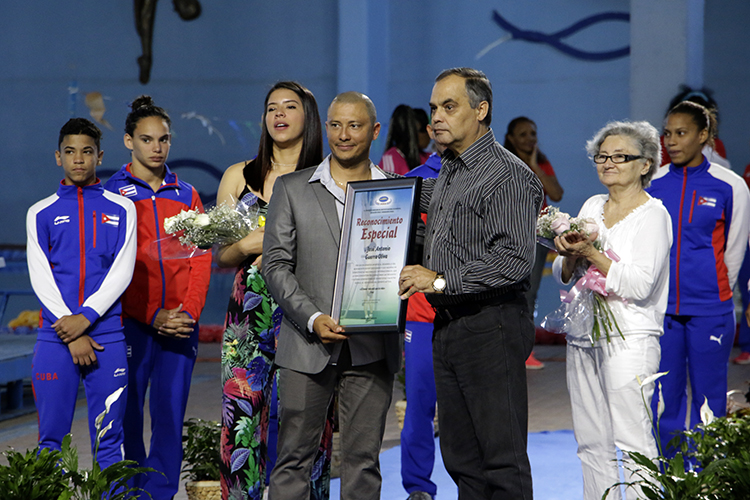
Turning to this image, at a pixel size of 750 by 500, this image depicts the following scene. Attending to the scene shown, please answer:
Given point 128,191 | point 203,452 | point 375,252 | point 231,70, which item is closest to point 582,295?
point 375,252

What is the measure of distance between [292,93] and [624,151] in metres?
1.27

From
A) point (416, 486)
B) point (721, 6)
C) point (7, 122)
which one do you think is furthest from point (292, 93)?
point (7, 122)

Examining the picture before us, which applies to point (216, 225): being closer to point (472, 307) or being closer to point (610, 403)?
point (472, 307)

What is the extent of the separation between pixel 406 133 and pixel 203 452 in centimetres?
264

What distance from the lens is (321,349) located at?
2.83 meters

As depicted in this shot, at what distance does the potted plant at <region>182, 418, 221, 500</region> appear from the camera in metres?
3.85

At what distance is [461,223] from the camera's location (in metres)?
2.74

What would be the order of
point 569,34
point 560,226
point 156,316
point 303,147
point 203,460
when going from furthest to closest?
point 569,34
point 203,460
point 156,316
point 303,147
point 560,226

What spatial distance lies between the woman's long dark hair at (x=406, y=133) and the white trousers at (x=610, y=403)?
102 inches

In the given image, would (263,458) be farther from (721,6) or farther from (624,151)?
(721,6)

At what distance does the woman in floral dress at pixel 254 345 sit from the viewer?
3.22 metres

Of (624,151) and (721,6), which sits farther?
(721,6)

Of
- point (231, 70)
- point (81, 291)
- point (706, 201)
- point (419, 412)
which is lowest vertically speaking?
point (419, 412)

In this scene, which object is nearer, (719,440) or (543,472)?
(719,440)
